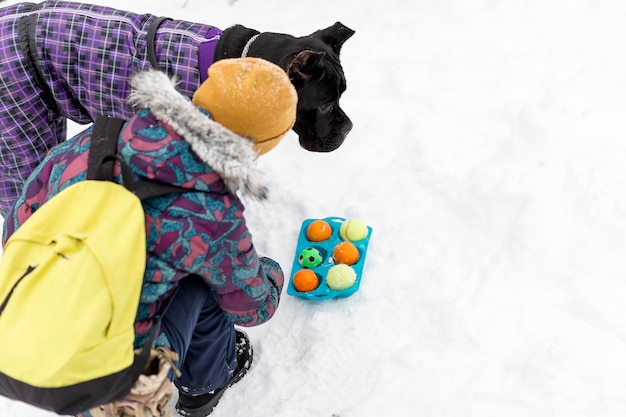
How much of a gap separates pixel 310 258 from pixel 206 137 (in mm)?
1288

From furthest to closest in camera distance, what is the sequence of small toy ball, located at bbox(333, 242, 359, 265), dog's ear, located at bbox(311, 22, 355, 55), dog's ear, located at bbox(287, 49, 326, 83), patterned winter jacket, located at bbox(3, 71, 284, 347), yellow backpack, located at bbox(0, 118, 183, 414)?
small toy ball, located at bbox(333, 242, 359, 265)
dog's ear, located at bbox(311, 22, 355, 55)
dog's ear, located at bbox(287, 49, 326, 83)
patterned winter jacket, located at bbox(3, 71, 284, 347)
yellow backpack, located at bbox(0, 118, 183, 414)

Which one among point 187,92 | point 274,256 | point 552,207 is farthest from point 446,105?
point 187,92

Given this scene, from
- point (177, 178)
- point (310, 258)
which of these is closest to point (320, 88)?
point (310, 258)

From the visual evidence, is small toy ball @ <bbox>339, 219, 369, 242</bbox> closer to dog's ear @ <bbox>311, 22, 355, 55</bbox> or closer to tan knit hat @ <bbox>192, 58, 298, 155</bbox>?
dog's ear @ <bbox>311, 22, 355, 55</bbox>

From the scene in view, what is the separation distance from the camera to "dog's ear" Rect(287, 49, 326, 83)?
222cm

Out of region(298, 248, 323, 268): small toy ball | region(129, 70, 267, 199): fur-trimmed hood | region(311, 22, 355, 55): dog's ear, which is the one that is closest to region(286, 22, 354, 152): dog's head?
region(311, 22, 355, 55): dog's ear

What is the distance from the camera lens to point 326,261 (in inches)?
109

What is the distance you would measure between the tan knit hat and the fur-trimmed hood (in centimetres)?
4

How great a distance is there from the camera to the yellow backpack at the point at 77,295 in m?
1.43

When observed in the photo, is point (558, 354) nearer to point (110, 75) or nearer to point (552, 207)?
point (552, 207)

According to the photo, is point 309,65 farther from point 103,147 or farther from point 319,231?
point 103,147

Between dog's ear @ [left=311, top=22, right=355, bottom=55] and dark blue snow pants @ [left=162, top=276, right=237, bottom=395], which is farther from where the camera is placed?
dog's ear @ [left=311, top=22, right=355, bottom=55]

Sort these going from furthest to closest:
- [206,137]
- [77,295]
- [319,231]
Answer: [319,231] → [206,137] → [77,295]

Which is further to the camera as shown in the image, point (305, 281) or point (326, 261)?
point (326, 261)
